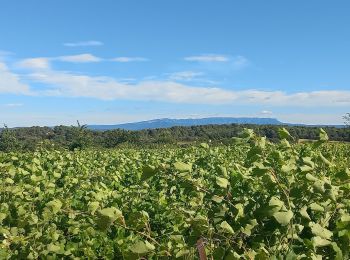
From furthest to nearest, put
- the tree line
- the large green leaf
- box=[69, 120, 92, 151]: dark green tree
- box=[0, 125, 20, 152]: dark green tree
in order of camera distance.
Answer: box=[0, 125, 20, 152]: dark green tree < the tree line < box=[69, 120, 92, 151]: dark green tree < the large green leaf

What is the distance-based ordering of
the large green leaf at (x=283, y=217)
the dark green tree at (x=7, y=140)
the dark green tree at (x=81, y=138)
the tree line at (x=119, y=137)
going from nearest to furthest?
the large green leaf at (x=283, y=217), the dark green tree at (x=81, y=138), the tree line at (x=119, y=137), the dark green tree at (x=7, y=140)

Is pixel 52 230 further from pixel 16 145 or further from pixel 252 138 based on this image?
pixel 16 145

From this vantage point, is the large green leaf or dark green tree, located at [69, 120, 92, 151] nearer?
the large green leaf

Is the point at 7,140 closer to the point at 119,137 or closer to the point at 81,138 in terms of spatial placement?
the point at 81,138

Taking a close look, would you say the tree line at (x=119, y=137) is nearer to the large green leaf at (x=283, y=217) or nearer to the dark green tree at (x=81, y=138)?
the dark green tree at (x=81, y=138)

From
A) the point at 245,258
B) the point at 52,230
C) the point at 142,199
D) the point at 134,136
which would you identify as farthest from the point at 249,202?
the point at 134,136

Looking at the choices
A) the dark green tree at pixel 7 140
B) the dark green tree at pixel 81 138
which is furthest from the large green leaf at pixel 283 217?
the dark green tree at pixel 7 140

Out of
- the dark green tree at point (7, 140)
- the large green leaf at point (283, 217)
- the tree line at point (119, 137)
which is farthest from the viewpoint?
the dark green tree at point (7, 140)

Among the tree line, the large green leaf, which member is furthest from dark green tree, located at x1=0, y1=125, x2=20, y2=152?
the large green leaf

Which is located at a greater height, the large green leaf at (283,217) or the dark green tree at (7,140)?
the large green leaf at (283,217)

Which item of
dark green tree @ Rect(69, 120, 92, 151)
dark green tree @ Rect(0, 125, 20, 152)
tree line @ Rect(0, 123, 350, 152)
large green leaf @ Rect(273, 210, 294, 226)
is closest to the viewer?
large green leaf @ Rect(273, 210, 294, 226)

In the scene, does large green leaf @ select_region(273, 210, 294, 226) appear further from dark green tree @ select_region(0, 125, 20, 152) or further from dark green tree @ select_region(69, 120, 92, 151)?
dark green tree @ select_region(0, 125, 20, 152)

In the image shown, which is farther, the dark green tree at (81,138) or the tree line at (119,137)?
the tree line at (119,137)

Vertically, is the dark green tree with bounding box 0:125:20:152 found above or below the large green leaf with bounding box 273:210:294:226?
below
